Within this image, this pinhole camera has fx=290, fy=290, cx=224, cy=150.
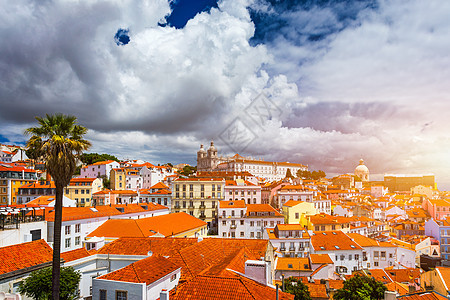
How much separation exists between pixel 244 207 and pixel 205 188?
12.7 meters

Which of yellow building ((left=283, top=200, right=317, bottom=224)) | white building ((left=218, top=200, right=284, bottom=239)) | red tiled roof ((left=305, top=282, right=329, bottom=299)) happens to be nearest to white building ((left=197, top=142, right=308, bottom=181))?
yellow building ((left=283, top=200, right=317, bottom=224))

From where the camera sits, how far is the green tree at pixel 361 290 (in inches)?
870

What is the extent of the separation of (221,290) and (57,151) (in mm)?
10155

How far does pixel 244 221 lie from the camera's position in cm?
4975

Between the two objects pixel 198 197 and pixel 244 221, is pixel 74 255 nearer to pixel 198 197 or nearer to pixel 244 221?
pixel 244 221

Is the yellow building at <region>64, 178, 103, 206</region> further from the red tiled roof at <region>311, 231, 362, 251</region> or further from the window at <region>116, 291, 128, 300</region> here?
the window at <region>116, 291, 128, 300</region>

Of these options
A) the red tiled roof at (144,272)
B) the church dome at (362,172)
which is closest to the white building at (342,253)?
the red tiled roof at (144,272)

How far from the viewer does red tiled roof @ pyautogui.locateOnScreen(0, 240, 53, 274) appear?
17.2 m

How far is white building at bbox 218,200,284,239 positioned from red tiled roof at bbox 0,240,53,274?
32506 mm

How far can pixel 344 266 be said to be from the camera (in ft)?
141

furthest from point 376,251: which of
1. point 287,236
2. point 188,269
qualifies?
point 188,269

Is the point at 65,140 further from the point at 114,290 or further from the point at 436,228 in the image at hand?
the point at 436,228

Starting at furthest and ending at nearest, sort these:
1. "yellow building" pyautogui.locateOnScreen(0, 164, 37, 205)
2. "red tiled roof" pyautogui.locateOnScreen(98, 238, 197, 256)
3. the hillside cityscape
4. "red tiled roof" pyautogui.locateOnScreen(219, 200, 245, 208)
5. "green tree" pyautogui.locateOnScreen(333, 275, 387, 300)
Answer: "yellow building" pyautogui.locateOnScreen(0, 164, 37, 205) → "red tiled roof" pyautogui.locateOnScreen(219, 200, 245, 208) → "green tree" pyautogui.locateOnScreen(333, 275, 387, 300) → "red tiled roof" pyautogui.locateOnScreen(98, 238, 197, 256) → the hillside cityscape

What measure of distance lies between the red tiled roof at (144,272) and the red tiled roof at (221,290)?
2.66 m
